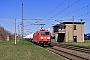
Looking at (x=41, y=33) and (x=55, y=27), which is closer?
(x=41, y=33)

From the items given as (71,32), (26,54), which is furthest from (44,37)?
(71,32)

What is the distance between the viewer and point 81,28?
79.4 m

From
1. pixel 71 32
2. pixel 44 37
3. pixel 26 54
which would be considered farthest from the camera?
pixel 71 32

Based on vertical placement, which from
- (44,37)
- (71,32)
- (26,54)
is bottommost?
(26,54)

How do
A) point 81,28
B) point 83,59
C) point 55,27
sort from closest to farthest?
point 83,59 < point 81,28 < point 55,27

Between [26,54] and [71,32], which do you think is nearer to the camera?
[26,54]

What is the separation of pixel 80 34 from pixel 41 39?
39.6 metres

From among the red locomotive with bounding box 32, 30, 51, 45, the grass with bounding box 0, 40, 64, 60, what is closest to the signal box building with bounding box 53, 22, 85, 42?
the red locomotive with bounding box 32, 30, 51, 45

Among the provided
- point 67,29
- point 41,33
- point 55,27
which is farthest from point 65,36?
point 41,33

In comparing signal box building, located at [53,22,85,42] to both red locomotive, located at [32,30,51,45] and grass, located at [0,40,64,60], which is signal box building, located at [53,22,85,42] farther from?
grass, located at [0,40,64,60]

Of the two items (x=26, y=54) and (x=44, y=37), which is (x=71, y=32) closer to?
(x=44, y=37)

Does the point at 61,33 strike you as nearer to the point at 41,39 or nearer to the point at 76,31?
the point at 76,31

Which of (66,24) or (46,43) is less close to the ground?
(66,24)

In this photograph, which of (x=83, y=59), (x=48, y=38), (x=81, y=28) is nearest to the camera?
(x=83, y=59)
